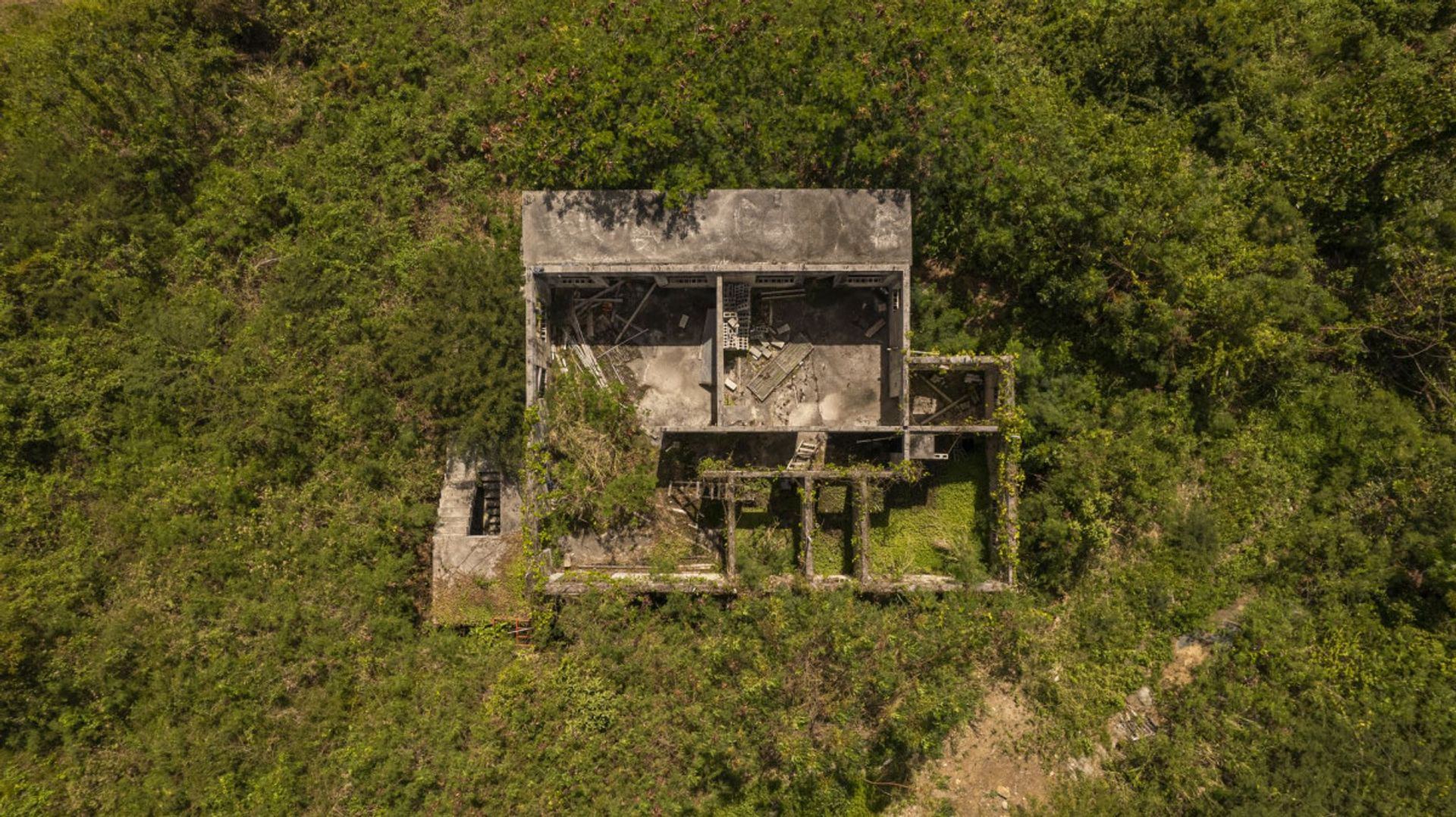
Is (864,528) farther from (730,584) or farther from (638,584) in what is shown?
(638,584)

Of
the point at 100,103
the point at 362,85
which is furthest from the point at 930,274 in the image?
the point at 100,103

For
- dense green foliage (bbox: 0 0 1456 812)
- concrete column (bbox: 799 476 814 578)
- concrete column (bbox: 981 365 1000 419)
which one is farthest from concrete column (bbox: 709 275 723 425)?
concrete column (bbox: 981 365 1000 419)

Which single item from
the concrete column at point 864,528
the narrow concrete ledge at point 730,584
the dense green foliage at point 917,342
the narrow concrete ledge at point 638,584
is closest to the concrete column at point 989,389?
the dense green foliage at point 917,342

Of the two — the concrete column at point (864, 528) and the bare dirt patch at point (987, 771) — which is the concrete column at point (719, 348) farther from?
the bare dirt patch at point (987, 771)

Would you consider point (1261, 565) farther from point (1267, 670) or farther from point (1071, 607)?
point (1071, 607)

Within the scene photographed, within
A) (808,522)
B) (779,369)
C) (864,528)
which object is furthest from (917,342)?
(808,522)
